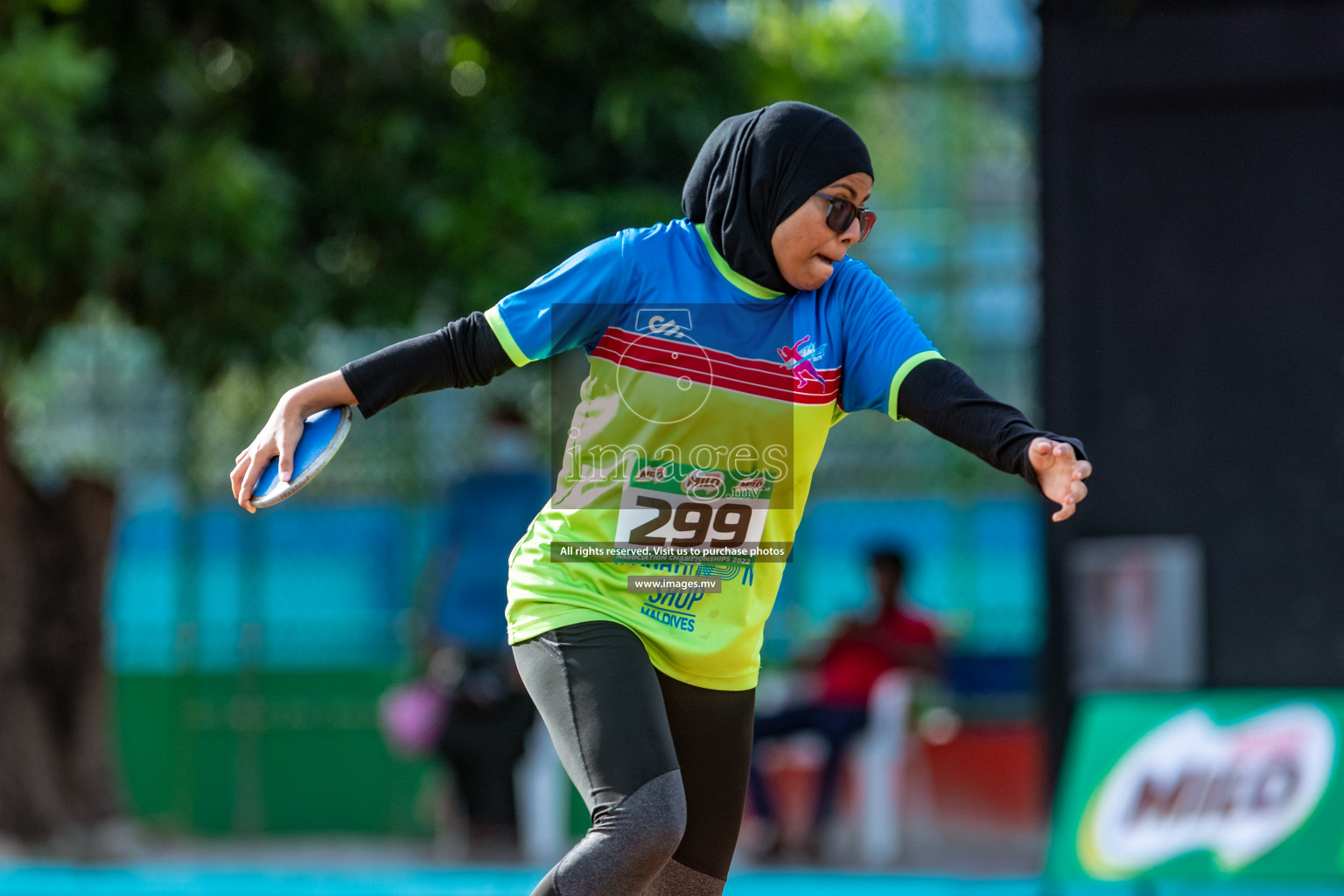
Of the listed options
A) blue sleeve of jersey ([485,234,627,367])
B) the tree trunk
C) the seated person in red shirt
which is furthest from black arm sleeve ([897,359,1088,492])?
the tree trunk

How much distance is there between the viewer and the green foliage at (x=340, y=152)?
6.41 meters

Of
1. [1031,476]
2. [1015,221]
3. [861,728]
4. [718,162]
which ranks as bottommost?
[861,728]

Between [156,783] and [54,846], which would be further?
[156,783]

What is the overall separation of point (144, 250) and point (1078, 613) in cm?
385

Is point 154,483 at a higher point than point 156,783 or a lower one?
higher

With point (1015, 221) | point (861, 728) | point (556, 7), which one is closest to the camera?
point (556, 7)

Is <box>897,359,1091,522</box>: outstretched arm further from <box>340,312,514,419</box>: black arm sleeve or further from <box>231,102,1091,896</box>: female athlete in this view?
<box>340,312,514,419</box>: black arm sleeve

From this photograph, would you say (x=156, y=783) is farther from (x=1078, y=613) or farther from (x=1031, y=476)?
(x=1031, y=476)

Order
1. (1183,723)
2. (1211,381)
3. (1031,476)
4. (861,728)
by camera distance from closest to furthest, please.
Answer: (1031,476)
(1183,723)
(1211,381)
(861,728)

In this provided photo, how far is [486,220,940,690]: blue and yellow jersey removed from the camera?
2.93m

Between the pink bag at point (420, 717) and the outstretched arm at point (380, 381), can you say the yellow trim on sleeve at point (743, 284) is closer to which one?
the outstretched arm at point (380, 381)

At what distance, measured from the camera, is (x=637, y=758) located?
9.04 ft

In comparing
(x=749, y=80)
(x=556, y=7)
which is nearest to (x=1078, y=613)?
(x=749, y=80)

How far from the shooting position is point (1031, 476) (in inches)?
103
